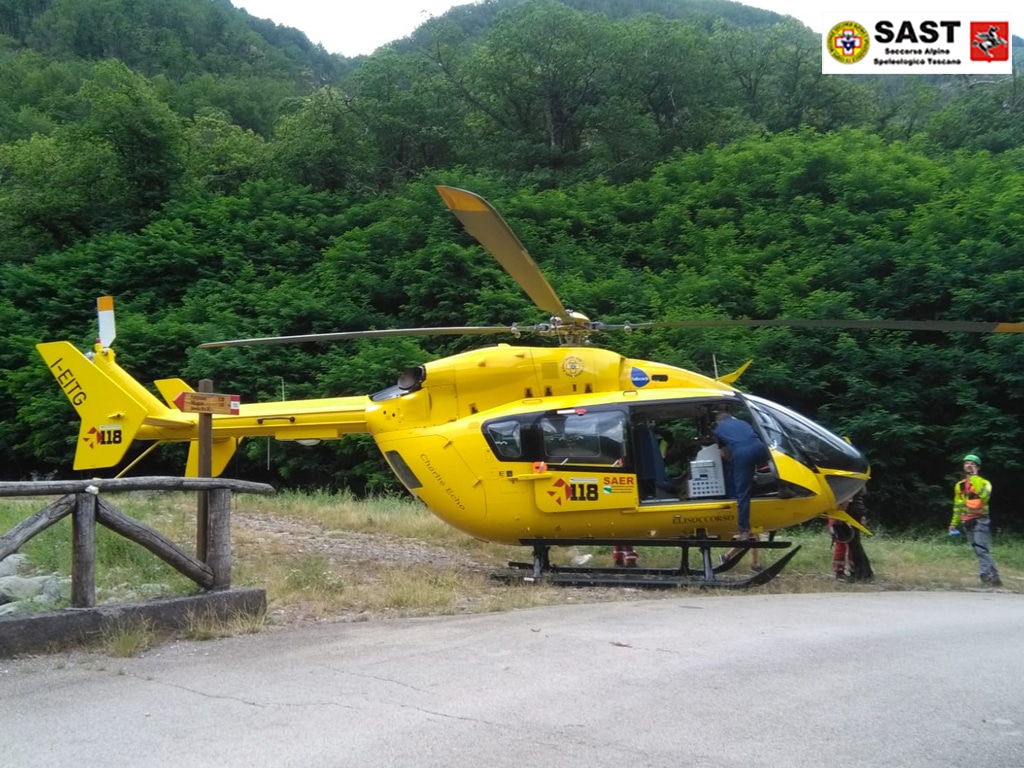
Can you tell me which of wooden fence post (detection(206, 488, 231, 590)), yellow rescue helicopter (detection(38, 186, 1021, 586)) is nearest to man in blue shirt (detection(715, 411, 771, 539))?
yellow rescue helicopter (detection(38, 186, 1021, 586))

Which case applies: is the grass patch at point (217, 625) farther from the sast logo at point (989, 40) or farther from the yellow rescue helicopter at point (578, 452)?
the sast logo at point (989, 40)

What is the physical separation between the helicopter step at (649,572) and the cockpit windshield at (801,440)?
110cm

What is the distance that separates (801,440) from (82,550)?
7.83 meters

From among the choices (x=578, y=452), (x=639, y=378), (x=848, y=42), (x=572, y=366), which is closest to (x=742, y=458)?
(x=639, y=378)

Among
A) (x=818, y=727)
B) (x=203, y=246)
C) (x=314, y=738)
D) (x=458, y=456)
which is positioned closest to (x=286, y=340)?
(x=458, y=456)

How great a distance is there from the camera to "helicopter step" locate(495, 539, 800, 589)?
1055 cm

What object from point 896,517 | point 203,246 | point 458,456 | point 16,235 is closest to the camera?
point 458,456

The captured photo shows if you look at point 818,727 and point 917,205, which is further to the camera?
point 917,205

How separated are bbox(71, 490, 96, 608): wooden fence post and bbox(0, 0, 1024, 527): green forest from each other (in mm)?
9568

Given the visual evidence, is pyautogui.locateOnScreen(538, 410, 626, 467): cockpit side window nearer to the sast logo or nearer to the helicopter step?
the helicopter step

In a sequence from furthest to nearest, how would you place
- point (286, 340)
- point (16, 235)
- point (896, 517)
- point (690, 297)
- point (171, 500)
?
point (16, 235) → point (690, 297) → point (896, 517) → point (171, 500) → point (286, 340)

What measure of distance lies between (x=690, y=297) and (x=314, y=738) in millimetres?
19263

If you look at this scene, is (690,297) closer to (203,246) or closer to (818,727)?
(203,246)

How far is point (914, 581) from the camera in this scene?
453 inches
